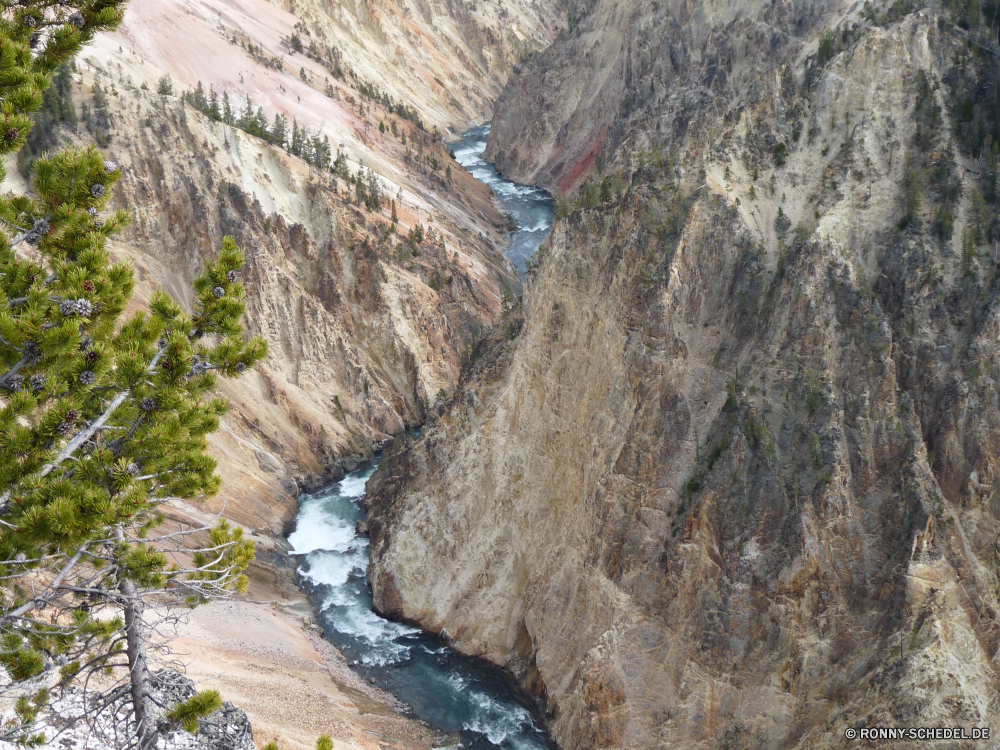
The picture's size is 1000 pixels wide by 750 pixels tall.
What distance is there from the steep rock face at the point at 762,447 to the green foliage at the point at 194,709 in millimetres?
14592

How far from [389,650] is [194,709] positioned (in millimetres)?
22005

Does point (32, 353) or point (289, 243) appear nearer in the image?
point (32, 353)

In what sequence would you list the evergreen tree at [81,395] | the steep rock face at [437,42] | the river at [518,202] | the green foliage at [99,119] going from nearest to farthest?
the evergreen tree at [81,395], the green foliage at [99,119], the river at [518,202], the steep rock face at [437,42]

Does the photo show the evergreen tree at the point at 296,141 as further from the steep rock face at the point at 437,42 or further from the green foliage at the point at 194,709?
the green foliage at the point at 194,709

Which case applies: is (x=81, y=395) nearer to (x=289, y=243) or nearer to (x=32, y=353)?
(x=32, y=353)

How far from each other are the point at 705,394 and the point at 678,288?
3.37 m

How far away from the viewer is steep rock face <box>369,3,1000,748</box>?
2072 centimetres

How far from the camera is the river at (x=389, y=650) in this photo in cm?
2795

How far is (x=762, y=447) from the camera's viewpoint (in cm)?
2284

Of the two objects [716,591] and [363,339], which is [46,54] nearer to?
[716,591]

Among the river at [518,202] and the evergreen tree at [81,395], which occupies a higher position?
the river at [518,202]

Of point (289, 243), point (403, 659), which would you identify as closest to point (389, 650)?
point (403, 659)

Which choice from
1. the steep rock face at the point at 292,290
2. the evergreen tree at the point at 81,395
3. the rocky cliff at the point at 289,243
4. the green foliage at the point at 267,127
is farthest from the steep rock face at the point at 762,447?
the green foliage at the point at 267,127

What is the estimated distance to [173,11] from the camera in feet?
235
